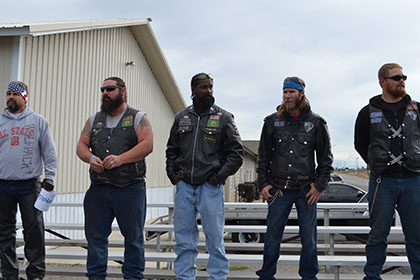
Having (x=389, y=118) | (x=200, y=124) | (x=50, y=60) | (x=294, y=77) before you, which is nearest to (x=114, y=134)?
(x=200, y=124)

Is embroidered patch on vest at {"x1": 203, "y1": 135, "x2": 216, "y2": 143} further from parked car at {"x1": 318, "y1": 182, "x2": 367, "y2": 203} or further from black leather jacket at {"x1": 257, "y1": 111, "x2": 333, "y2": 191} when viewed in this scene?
parked car at {"x1": 318, "y1": 182, "x2": 367, "y2": 203}

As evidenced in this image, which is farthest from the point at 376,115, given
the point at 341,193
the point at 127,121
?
the point at 341,193

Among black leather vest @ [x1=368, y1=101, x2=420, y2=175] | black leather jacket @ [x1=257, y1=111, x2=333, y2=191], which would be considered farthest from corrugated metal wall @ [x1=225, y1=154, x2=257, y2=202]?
black leather vest @ [x1=368, y1=101, x2=420, y2=175]

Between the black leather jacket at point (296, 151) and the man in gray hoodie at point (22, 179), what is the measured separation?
2.15 metres

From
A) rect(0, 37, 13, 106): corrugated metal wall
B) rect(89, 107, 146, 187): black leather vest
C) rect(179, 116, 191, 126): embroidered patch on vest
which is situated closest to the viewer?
rect(89, 107, 146, 187): black leather vest

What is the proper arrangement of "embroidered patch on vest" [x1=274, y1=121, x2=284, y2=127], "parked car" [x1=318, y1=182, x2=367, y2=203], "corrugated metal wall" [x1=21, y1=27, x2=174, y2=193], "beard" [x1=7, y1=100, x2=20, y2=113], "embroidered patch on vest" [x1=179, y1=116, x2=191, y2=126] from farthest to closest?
"parked car" [x1=318, y1=182, x2=367, y2=203] → "corrugated metal wall" [x1=21, y1=27, x2=174, y2=193] → "beard" [x1=7, y1=100, x2=20, y2=113] → "embroidered patch on vest" [x1=274, y1=121, x2=284, y2=127] → "embroidered patch on vest" [x1=179, y1=116, x2=191, y2=126]

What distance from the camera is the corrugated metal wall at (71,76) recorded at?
27.7 ft

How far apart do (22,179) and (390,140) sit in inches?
137

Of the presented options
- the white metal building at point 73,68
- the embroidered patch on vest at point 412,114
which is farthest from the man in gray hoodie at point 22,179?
the white metal building at point 73,68

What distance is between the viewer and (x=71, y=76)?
9742mm

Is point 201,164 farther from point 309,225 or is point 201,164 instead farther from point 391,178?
point 391,178

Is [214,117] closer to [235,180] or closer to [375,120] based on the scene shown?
[375,120]

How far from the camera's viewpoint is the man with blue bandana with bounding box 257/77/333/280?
3699mm

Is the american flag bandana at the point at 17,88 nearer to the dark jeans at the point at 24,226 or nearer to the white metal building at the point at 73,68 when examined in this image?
the dark jeans at the point at 24,226
